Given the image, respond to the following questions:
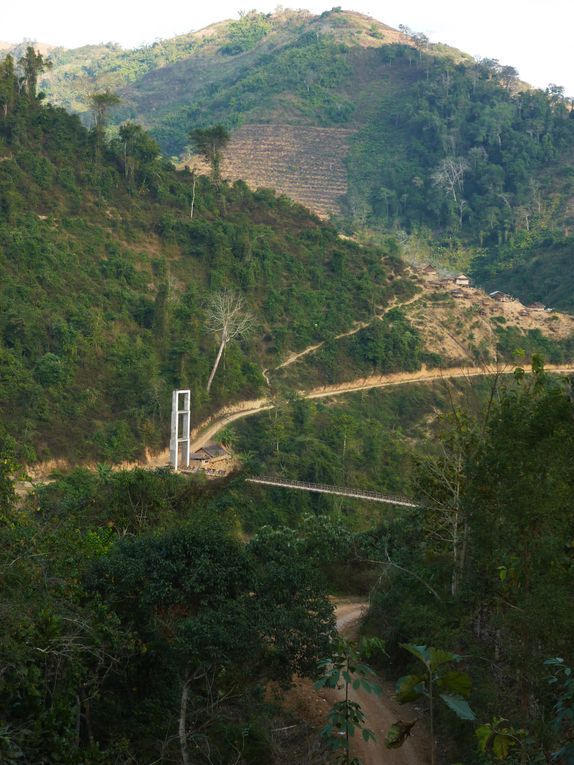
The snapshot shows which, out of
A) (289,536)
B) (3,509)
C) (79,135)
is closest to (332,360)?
(79,135)

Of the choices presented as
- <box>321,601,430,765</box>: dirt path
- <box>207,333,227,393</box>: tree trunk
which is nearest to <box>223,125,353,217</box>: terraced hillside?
<box>207,333,227,393</box>: tree trunk

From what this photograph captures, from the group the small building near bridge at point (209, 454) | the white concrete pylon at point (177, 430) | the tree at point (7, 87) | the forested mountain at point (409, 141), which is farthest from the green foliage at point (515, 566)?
the forested mountain at point (409, 141)

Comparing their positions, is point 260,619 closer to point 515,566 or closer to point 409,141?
point 515,566

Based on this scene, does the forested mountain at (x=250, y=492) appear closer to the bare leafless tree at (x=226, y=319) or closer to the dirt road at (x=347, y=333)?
the dirt road at (x=347, y=333)

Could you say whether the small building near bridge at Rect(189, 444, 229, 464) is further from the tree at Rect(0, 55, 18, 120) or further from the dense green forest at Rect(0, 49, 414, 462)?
the tree at Rect(0, 55, 18, 120)

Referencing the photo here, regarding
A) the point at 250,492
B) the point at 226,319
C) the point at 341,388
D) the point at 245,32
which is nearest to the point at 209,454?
the point at 250,492
